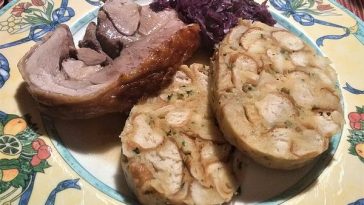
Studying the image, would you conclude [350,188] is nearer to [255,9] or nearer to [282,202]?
[282,202]

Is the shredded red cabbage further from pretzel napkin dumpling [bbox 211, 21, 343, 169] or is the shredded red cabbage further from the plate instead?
the plate

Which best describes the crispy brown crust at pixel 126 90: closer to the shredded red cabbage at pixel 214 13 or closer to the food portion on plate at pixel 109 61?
the food portion on plate at pixel 109 61

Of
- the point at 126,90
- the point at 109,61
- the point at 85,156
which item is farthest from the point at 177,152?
the point at 109,61

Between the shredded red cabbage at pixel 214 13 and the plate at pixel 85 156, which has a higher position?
the shredded red cabbage at pixel 214 13

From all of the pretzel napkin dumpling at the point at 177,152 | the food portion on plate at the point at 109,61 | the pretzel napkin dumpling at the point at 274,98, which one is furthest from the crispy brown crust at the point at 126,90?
the pretzel napkin dumpling at the point at 274,98

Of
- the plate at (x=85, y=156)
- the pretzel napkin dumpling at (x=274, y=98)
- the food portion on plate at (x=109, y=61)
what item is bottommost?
the plate at (x=85, y=156)

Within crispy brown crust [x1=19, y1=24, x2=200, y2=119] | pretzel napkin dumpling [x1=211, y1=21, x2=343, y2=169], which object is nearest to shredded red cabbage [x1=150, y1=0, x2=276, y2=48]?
pretzel napkin dumpling [x1=211, y1=21, x2=343, y2=169]
